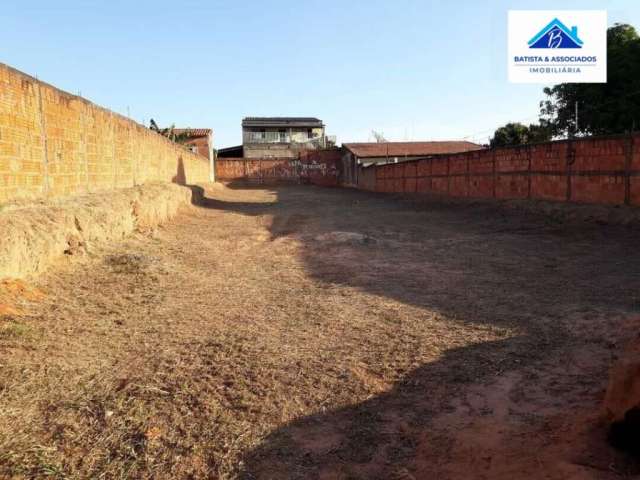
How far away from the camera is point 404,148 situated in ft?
132

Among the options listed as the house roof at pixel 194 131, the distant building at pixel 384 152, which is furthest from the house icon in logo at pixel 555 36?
the house roof at pixel 194 131

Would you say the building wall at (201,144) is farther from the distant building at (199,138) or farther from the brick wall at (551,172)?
the brick wall at (551,172)

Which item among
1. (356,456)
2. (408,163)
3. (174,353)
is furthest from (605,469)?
(408,163)

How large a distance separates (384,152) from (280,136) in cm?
1503

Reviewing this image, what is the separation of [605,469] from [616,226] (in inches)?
371

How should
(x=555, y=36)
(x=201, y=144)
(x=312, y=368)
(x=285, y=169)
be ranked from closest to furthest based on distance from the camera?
(x=312, y=368) → (x=555, y=36) → (x=201, y=144) → (x=285, y=169)

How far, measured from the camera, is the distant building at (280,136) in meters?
48.8

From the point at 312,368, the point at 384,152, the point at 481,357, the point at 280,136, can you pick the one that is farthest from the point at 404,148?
the point at 312,368

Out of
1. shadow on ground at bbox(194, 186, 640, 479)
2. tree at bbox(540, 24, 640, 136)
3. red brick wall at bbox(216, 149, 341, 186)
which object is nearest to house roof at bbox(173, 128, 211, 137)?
red brick wall at bbox(216, 149, 341, 186)

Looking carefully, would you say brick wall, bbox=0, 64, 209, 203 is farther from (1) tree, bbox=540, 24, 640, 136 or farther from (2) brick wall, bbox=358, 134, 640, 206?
(1) tree, bbox=540, 24, 640, 136

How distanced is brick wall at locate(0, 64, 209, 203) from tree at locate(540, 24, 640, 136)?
1919 cm

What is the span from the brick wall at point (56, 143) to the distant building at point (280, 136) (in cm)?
3635

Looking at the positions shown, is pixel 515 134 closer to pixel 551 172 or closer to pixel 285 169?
pixel 285 169

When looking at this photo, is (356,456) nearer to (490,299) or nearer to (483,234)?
(490,299)
